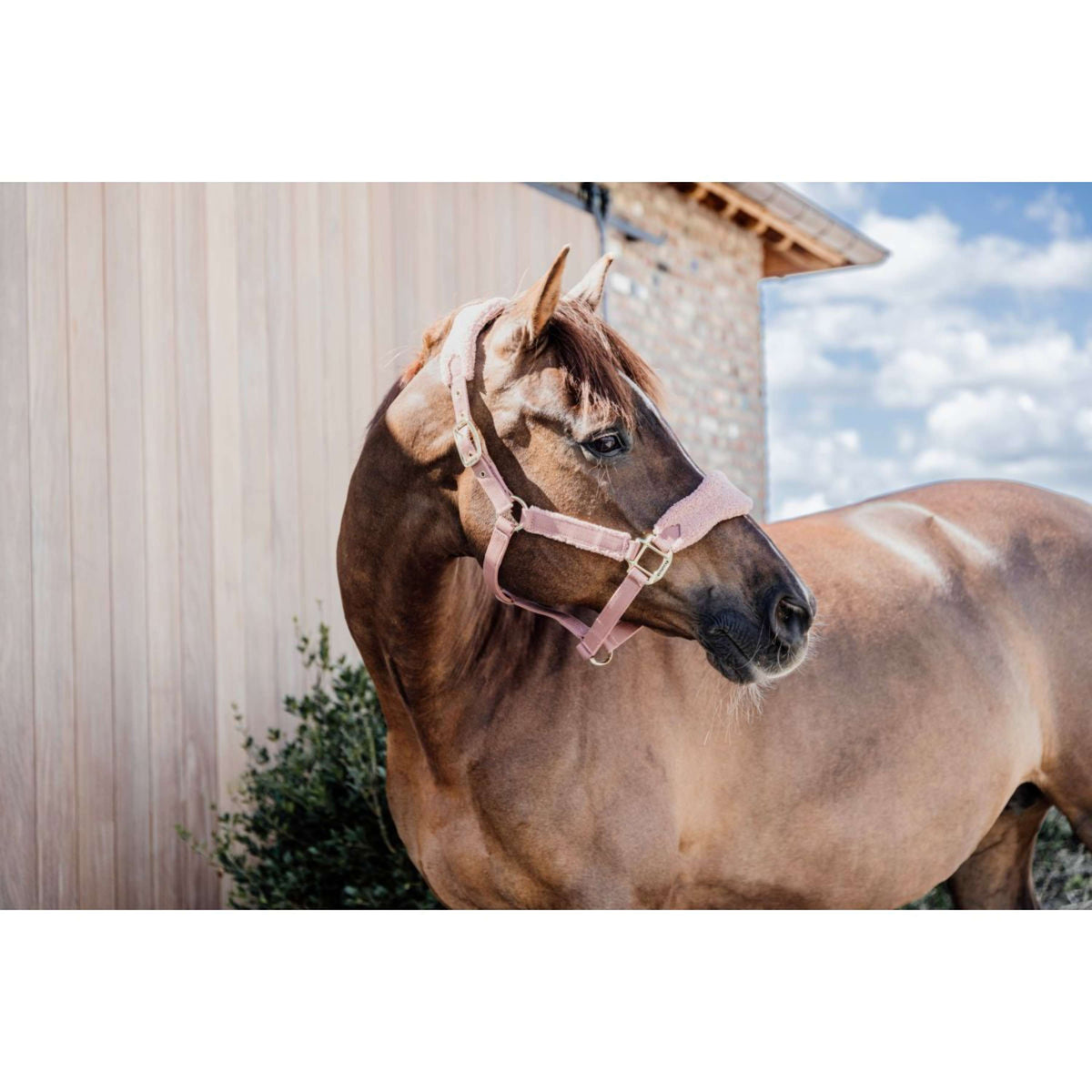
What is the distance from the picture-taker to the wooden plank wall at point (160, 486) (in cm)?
289

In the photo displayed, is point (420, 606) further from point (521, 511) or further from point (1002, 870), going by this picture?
point (1002, 870)

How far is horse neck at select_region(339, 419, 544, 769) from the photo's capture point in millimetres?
1921

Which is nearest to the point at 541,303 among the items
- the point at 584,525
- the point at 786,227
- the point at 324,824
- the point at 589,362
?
the point at 589,362

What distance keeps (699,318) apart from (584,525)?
4741 mm

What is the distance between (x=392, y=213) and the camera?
425 centimetres

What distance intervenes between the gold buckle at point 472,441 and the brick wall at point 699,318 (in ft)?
12.5

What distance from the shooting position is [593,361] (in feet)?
5.78

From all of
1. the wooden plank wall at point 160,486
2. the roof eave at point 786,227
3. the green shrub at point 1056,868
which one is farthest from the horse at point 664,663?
the roof eave at point 786,227

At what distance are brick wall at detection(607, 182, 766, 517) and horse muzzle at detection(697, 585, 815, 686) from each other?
393 centimetres

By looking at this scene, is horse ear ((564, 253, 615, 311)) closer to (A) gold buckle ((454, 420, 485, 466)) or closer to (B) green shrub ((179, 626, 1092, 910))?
(A) gold buckle ((454, 420, 485, 466))

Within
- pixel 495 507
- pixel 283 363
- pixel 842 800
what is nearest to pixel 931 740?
pixel 842 800

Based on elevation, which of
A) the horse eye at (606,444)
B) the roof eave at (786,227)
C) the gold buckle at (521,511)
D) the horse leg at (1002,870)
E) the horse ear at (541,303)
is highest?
the roof eave at (786,227)

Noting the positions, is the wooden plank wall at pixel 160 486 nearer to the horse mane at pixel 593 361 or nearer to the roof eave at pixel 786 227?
the horse mane at pixel 593 361
